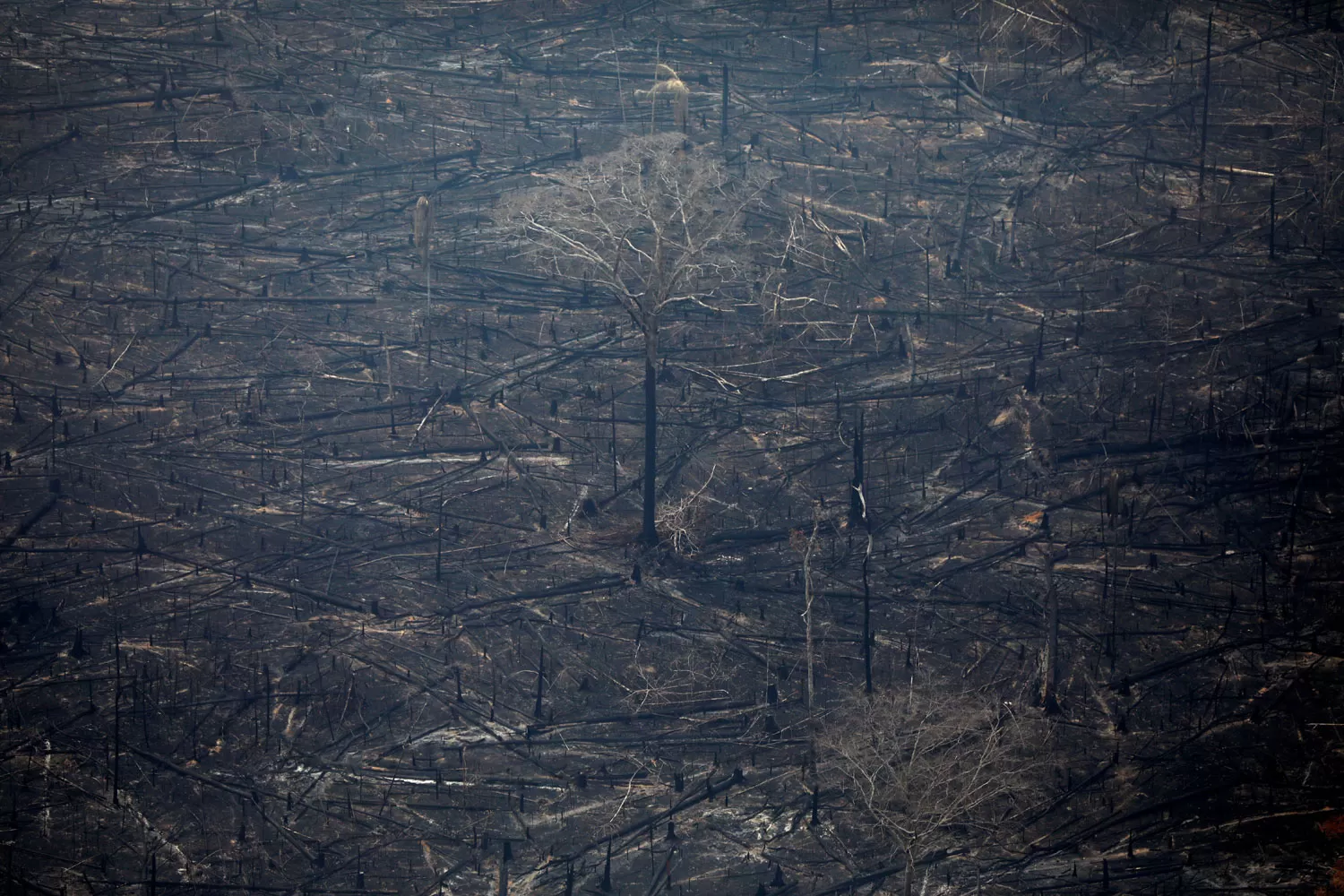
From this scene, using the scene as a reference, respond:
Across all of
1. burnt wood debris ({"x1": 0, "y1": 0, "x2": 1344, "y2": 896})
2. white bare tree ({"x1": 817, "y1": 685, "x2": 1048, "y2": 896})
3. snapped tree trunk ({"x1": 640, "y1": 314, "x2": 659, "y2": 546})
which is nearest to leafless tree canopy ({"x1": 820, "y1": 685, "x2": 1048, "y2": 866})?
white bare tree ({"x1": 817, "y1": 685, "x2": 1048, "y2": 896})

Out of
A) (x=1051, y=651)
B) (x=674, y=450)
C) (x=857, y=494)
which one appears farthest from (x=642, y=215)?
(x=1051, y=651)

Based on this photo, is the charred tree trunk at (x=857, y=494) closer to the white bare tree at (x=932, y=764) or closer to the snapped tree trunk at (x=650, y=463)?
the snapped tree trunk at (x=650, y=463)

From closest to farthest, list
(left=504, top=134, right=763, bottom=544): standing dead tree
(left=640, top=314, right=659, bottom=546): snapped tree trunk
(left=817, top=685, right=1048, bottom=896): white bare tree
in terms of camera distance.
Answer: (left=817, top=685, right=1048, bottom=896): white bare tree < (left=640, top=314, right=659, bottom=546): snapped tree trunk < (left=504, top=134, right=763, bottom=544): standing dead tree

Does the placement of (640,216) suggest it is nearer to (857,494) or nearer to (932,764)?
(857,494)

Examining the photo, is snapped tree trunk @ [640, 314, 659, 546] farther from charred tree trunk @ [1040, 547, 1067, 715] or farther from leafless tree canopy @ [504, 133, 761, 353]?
charred tree trunk @ [1040, 547, 1067, 715]

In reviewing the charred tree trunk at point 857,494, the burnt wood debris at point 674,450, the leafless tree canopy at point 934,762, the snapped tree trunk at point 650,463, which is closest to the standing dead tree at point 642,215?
the burnt wood debris at point 674,450
